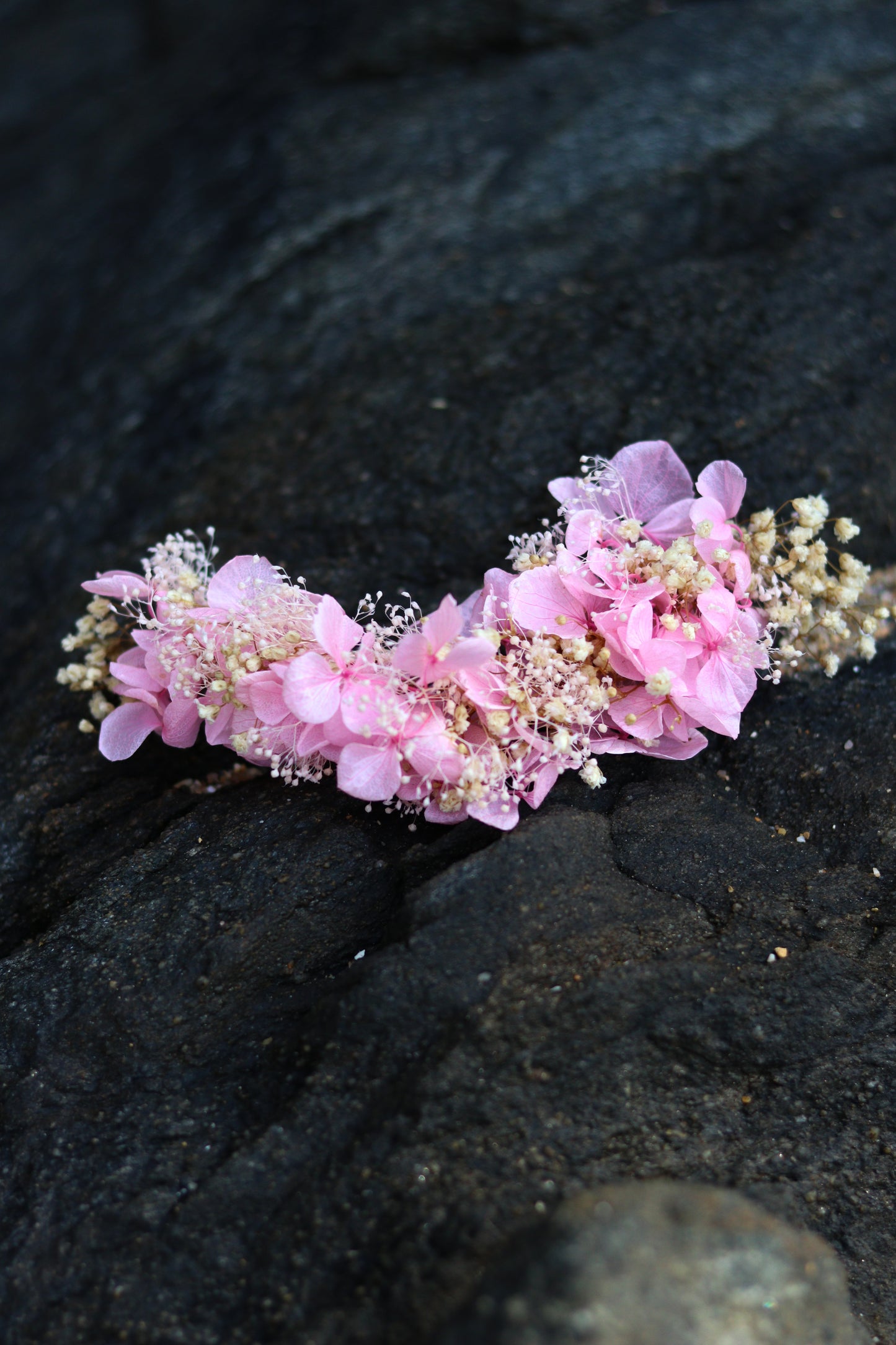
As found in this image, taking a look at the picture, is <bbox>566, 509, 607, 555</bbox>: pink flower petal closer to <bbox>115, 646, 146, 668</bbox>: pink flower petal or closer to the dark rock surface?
the dark rock surface

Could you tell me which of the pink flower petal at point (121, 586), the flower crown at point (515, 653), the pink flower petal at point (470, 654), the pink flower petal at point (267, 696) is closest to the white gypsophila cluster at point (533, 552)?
the flower crown at point (515, 653)

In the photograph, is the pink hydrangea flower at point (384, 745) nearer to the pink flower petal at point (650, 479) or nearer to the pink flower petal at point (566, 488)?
the pink flower petal at point (566, 488)

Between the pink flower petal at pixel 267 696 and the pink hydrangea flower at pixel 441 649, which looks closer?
the pink hydrangea flower at pixel 441 649

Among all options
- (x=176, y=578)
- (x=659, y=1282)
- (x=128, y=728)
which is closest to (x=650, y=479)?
(x=176, y=578)

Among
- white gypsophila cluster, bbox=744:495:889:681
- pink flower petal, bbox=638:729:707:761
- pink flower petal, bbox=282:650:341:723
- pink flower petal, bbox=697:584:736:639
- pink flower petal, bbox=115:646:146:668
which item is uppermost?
pink flower petal, bbox=282:650:341:723

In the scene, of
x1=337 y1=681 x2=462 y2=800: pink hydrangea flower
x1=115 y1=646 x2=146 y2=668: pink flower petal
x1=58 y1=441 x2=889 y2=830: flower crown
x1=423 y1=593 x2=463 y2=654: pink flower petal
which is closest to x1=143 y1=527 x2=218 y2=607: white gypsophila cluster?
x1=58 y1=441 x2=889 y2=830: flower crown

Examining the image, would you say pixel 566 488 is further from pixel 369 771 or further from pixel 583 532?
pixel 369 771

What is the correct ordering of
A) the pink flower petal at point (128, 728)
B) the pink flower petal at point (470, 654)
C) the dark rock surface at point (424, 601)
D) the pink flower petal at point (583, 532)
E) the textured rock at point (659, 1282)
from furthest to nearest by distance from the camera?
the pink flower petal at point (128, 728) → the pink flower petal at point (583, 532) → the pink flower petal at point (470, 654) → the dark rock surface at point (424, 601) → the textured rock at point (659, 1282)
